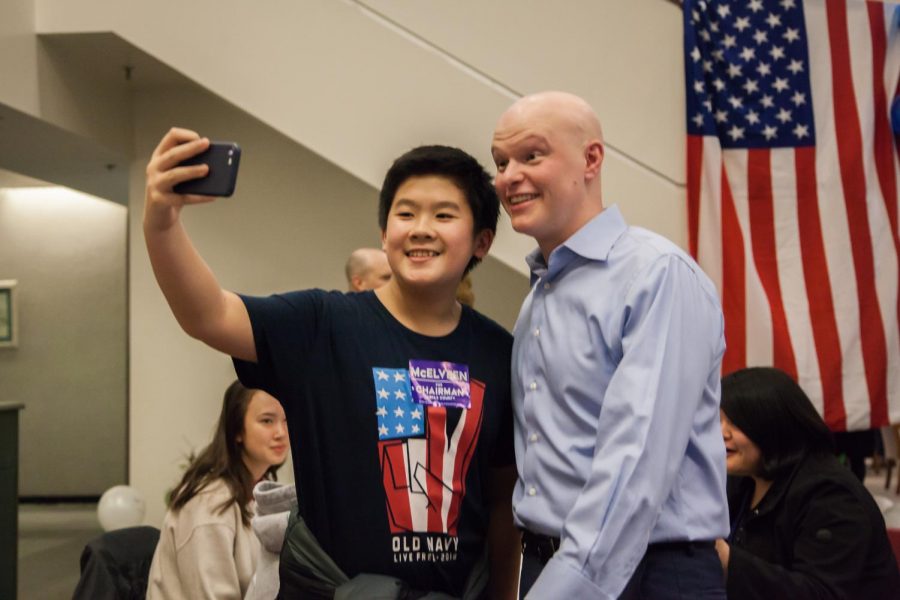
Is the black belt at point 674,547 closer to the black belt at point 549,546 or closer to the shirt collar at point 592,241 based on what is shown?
the black belt at point 549,546

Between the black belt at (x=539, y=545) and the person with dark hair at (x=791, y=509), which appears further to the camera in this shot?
the person with dark hair at (x=791, y=509)

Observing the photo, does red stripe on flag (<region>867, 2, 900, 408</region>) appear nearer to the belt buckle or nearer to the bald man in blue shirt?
the bald man in blue shirt

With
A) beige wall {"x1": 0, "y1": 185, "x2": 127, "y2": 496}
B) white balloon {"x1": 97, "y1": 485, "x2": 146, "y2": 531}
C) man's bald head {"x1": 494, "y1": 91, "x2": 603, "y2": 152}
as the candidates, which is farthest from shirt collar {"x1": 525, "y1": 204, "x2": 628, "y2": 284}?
beige wall {"x1": 0, "y1": 185, "x2": 127, "y2": 496}

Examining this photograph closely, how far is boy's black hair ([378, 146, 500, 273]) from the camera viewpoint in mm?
1882

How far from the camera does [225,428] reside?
3.27m

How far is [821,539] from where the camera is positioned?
8.25ft

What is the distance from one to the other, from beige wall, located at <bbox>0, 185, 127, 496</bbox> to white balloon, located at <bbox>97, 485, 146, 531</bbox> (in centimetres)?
437

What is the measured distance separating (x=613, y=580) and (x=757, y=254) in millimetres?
3541

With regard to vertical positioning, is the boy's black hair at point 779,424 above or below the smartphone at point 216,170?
below

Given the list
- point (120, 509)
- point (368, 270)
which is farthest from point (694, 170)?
point (120, 509)

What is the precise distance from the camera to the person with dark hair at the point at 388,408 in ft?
5.58

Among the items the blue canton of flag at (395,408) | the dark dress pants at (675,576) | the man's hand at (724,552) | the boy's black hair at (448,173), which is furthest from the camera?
the man's hand at (724,552)

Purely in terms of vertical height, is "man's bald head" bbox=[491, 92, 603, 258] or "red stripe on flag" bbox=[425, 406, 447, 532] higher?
"man's bald head" bbox=[491, 92, 603, 258]

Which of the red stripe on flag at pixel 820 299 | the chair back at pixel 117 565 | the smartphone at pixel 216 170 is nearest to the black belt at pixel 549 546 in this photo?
the smartphone at pixel 216 170
